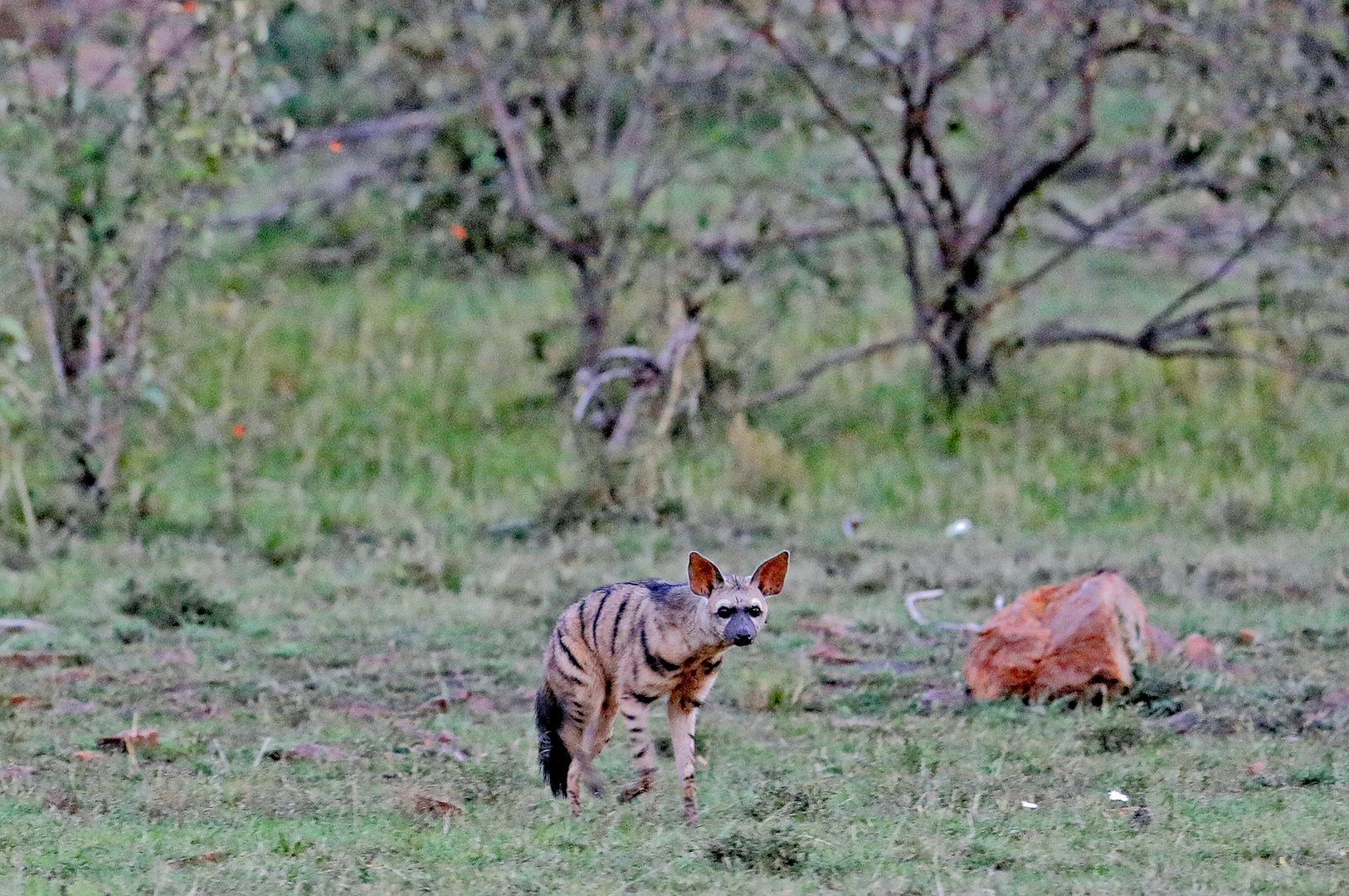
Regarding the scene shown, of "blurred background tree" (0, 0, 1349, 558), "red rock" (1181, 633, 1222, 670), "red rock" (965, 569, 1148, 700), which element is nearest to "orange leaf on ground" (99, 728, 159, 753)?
"red rock" (965, 569, 1148, 700)

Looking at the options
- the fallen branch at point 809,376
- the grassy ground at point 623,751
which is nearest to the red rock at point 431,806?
the grassy ground at point 623,751

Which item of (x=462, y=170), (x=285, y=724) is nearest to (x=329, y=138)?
(x=462, y=170)

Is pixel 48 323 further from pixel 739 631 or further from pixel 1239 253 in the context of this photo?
pixel 1239 253

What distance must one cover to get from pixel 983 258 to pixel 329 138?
4.87 meters

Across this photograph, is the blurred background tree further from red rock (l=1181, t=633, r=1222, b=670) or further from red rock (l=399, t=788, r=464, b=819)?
red rock (l=399, t=788, r=464, b=819)

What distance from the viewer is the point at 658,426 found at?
39.1 ft

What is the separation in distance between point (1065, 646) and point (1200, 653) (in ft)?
3.45

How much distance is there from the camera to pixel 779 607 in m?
9.68

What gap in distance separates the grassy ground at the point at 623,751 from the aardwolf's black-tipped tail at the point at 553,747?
8 centimetres

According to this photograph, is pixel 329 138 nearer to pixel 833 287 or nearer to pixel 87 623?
pixel 833 287

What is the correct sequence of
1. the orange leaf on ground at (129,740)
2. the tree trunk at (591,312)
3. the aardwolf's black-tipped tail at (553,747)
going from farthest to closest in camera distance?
the tree trunk at (591,312), the orange leaf on ground at (129,740), the aardwolf's black-tipped tail at (553,747)

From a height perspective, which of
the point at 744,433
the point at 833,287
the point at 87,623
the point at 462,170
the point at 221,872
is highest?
the point at 462,170

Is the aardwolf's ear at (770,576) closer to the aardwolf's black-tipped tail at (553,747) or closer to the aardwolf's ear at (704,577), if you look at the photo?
the aardwolf's ear at (704,577)

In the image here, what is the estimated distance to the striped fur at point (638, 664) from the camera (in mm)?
5727
